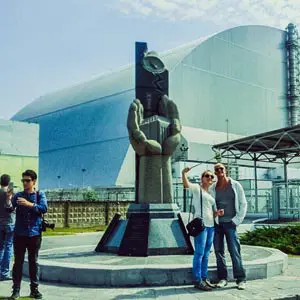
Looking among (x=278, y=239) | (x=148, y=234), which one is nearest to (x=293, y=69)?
(x=278, y=239)

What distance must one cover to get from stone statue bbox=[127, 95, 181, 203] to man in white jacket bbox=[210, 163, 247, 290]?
3.37m

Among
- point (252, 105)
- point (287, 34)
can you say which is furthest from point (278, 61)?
point (252, 105)

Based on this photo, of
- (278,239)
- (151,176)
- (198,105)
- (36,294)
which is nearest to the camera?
(36,294)

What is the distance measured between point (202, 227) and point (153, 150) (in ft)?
12.5

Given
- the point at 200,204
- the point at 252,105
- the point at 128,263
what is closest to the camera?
the point at 200,204

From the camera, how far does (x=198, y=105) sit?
52219 mm

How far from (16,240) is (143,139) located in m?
4.73

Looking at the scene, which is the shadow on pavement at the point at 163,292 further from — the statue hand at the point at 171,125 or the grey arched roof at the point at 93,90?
the grey arched roof at the point at 93,90

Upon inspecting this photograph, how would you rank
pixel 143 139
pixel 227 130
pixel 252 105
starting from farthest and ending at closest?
pixel 252 105, pixel 227 130, pixel 143 139

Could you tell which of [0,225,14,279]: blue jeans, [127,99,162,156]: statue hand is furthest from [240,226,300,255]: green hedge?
[0,225,14,279]: blue jeans

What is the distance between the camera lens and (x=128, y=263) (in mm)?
9391

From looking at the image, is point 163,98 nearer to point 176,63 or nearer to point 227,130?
point 176,63

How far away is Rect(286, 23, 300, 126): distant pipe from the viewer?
6075 centimetres

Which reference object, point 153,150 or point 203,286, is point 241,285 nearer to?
point 203,286
